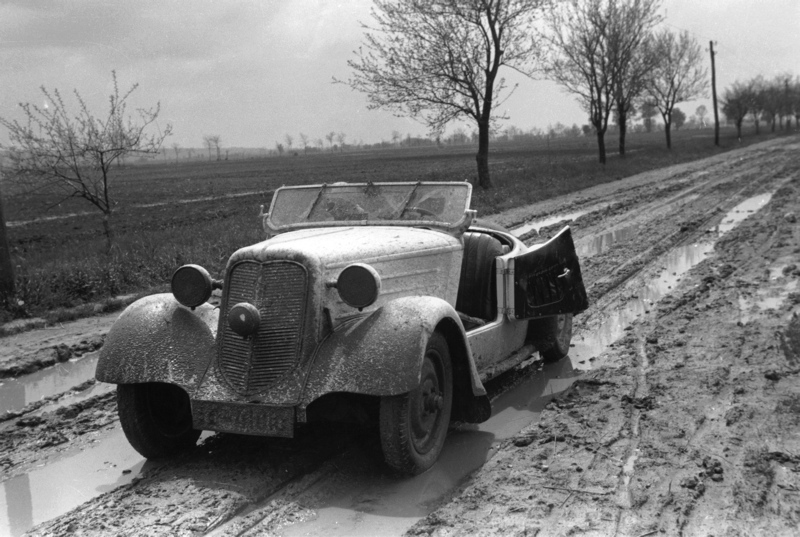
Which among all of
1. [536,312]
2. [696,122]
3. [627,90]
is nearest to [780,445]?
[536,312]

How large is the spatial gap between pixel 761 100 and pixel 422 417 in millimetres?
90571

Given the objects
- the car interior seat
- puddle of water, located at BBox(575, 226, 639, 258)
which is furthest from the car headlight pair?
puddle of water, located at BBox(575, 226, 639, 258)

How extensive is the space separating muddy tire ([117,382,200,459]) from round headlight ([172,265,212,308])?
581 millimetres

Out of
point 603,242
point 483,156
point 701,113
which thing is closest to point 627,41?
point 483,156

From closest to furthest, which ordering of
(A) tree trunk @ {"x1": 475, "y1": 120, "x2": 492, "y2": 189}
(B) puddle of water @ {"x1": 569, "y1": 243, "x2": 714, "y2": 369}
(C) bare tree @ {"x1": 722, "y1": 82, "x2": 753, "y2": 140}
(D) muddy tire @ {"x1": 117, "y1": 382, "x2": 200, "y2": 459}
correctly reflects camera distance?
(D) muddy tire @ {"x1": 117, "y1": 382, "x2": 200, "y2": 459} < (B) puddle of water @ {"x1": 569, "y1": 243, "x2": 714, "y2": 369} < (A) tree trunk @ {"x1": 475, "y1": 120, "x2": 492, "y2": 189} < (C) bare tree @ {"x1": 722, "y1": 82, "x2": 753, "y2": 140}

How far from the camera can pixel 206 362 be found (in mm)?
4738

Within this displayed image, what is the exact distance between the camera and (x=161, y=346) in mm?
4887

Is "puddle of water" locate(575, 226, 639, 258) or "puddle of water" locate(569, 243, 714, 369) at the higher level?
"puddle of water" locate(575, 226, 639, 258)

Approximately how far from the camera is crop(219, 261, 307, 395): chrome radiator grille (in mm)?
4562

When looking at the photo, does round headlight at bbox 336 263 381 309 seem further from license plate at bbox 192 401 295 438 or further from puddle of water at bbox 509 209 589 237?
puddle of water at bbox 509 209 589 237

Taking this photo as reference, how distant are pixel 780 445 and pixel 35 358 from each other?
6856 millimetres

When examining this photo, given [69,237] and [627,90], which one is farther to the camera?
[627,90]

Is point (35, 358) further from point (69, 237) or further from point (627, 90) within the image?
point (627, 90)

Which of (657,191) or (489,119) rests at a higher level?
(489,119)
